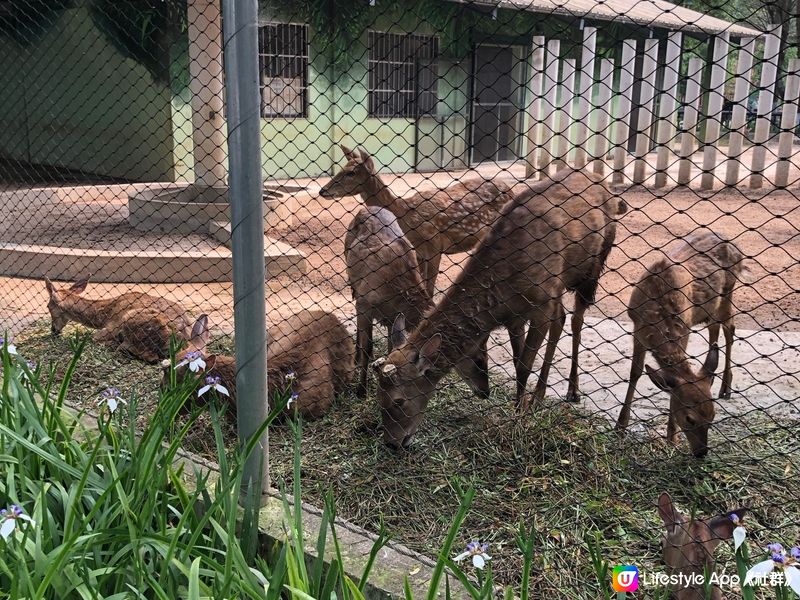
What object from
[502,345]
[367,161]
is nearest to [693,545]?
[502,345]

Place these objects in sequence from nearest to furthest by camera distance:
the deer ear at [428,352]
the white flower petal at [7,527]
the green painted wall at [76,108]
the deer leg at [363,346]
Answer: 1. the white flower petal at [7,527]
2. the deer ear at [428,352]
3. the deer leg at [363,346]
4. the green painted wall at [76,108]

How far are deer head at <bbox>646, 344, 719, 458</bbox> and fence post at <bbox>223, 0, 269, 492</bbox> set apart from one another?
6.39 feet

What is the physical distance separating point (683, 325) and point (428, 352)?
4.75ft

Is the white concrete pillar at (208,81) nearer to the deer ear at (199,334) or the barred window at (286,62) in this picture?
the deer ear at (199,334)

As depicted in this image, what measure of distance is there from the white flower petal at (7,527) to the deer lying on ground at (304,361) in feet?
5.39

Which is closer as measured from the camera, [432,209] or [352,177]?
[432,209]

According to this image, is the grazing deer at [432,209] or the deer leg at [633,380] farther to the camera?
the grazing deer at [432,209]

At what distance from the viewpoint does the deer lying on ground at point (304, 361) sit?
13.7 feet

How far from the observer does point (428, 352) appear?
13.1 feet

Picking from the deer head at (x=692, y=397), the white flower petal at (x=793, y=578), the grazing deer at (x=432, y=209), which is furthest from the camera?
the grazing deer at (x=432, y=209)

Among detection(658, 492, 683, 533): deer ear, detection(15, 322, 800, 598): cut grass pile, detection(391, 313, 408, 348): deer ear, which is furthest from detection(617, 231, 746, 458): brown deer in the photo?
detection(391, 313, 408, 348): deer ear

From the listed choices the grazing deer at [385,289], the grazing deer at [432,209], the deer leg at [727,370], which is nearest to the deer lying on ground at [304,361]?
the grazing deer at [385,289]

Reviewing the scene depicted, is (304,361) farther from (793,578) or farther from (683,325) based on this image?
(793,578)

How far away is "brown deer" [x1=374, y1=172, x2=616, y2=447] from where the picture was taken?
4.01 metres
